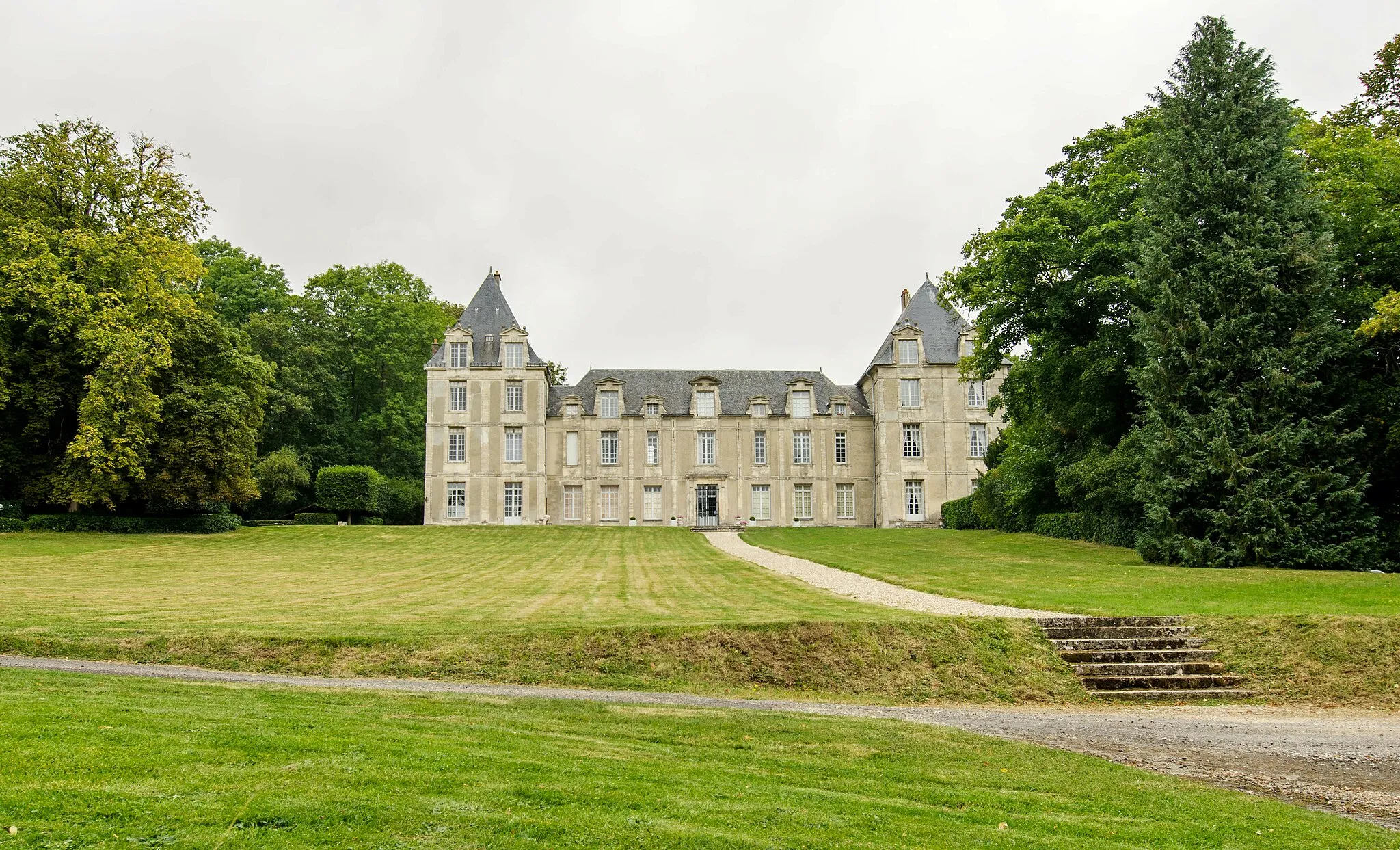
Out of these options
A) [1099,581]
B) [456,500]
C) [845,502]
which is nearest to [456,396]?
[456,500]

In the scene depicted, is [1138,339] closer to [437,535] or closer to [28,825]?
[28,825]

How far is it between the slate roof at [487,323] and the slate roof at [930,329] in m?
17.4

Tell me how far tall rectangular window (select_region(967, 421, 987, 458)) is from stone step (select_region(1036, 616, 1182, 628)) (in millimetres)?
32979

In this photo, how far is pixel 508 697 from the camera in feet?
32.8

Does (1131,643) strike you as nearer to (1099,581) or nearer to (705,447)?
(1099,581)

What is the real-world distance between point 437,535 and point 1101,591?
90.7 feet

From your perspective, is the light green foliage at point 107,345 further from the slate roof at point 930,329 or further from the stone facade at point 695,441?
the slate roof at point 930,329

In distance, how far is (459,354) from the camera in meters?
46.5

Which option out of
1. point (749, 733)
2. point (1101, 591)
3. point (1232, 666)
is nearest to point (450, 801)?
point (749, 733)

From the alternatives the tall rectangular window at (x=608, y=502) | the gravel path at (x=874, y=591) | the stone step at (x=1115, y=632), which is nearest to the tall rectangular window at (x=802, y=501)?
the tall rectangular window at (x=608, y=502)

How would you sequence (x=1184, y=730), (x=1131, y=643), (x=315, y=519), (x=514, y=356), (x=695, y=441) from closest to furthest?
(x=1184, y=730) < (x=1131, y=643) < (x=315, y=519) < (x=514, y=356) < (x=695, y=441)

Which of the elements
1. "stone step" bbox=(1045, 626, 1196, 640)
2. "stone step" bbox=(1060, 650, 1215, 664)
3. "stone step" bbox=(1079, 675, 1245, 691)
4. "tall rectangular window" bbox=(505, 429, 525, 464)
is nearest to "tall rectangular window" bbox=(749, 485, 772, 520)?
"tall rectangular window" bbox=(505, 429, 525, 464)

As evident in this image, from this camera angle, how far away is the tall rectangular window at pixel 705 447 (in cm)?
4716

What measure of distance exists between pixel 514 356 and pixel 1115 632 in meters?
37.0
